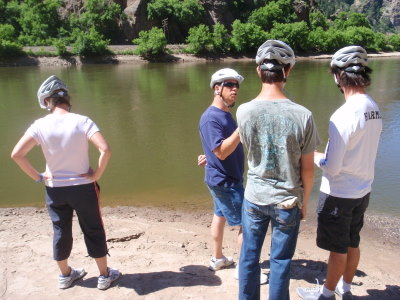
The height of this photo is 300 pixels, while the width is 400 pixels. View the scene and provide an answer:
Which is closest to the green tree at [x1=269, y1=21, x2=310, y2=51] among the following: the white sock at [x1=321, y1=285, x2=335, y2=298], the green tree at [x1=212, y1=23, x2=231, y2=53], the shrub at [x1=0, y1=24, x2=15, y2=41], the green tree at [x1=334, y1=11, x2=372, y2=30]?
the green tree at [x1=212, y1=23, x2=231, y2=53]

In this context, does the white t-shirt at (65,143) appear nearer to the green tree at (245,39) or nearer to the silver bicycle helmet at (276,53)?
the silver bicycle helmet at (276,53)

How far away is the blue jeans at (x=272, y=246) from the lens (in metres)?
2.54

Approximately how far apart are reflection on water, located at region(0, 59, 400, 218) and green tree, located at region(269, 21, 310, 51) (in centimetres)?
3738

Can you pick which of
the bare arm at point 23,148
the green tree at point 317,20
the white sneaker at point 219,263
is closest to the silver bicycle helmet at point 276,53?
the bare arm at point 23,148

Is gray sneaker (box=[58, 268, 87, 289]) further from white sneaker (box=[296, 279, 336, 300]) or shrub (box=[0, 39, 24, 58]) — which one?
shrub (box=[0, 39, 24, 58])

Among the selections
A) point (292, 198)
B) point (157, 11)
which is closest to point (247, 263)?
point (292, 198)

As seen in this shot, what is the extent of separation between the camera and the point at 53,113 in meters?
3.07

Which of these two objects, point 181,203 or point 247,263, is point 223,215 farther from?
point 181,203

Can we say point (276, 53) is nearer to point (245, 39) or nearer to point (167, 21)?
point (245, 39)

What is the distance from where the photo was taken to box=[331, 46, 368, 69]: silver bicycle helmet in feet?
8.93

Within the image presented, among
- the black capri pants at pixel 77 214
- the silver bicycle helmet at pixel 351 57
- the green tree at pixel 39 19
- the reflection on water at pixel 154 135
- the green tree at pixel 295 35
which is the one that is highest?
the green tree at pixel 39 19

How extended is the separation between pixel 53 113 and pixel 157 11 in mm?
59031

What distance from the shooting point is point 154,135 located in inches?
453

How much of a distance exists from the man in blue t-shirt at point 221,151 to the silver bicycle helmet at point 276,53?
720mm
